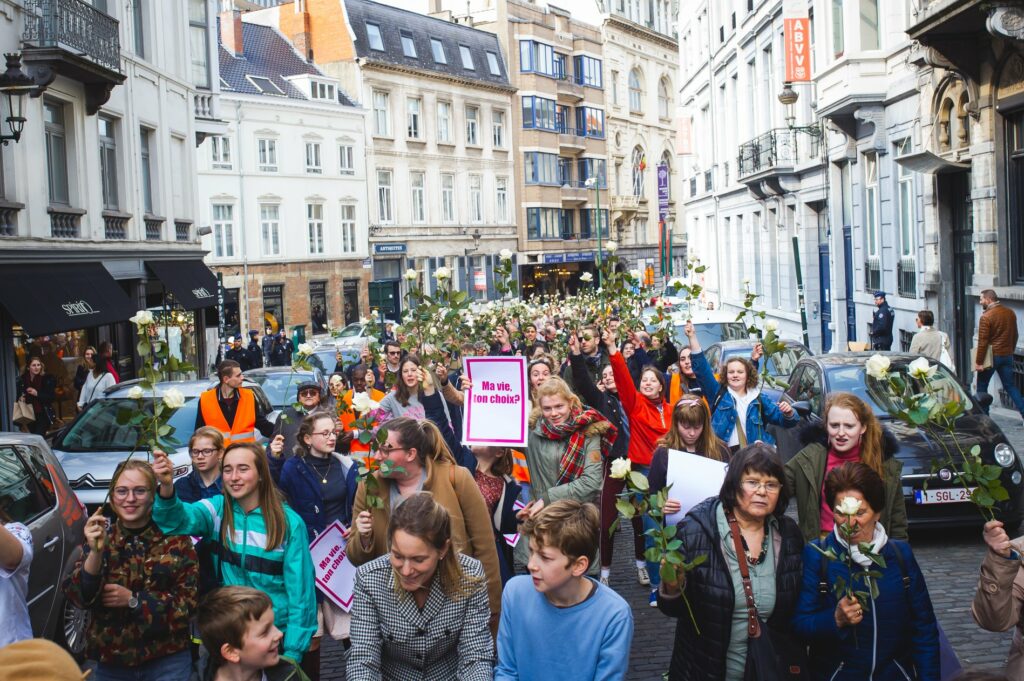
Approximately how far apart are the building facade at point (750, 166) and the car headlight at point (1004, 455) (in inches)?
594

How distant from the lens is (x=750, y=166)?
33938 millimetres

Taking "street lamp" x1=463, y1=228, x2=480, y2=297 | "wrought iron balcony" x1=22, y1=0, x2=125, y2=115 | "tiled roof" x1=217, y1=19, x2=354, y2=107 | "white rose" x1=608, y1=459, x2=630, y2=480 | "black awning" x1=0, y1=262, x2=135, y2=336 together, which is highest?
"tiled roof" x1=217, y1=19, x2=354, y2=107

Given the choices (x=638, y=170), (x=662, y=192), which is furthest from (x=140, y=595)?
(x=662, y=192)

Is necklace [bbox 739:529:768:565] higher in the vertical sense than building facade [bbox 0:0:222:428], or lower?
lower

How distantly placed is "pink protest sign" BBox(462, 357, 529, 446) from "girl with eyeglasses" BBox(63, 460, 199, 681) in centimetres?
277

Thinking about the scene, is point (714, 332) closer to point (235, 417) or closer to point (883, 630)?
point (235, 417)

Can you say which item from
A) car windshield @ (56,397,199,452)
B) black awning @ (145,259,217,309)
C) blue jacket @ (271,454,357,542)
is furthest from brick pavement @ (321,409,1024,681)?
black awning @ (145,259,217,309)

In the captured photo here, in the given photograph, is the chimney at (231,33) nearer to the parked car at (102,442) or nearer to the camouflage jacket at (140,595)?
the parked car at (102,442)

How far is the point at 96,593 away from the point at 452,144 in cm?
5469

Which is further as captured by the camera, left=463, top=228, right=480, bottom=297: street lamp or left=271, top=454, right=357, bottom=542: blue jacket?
left=463, top=228, right=480, bottom=297: street lamp

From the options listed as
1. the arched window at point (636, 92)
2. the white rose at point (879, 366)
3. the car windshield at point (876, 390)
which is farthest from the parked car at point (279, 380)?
the arched window at point (636, 92)

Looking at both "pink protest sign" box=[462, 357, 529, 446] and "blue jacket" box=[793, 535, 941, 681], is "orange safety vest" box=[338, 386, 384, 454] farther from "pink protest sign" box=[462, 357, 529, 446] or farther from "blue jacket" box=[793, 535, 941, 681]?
"blue jacket" box=[793, 535, 941, 681]

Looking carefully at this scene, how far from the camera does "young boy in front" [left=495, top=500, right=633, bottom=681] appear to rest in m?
4.20

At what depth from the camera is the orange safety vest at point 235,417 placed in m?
9.98
